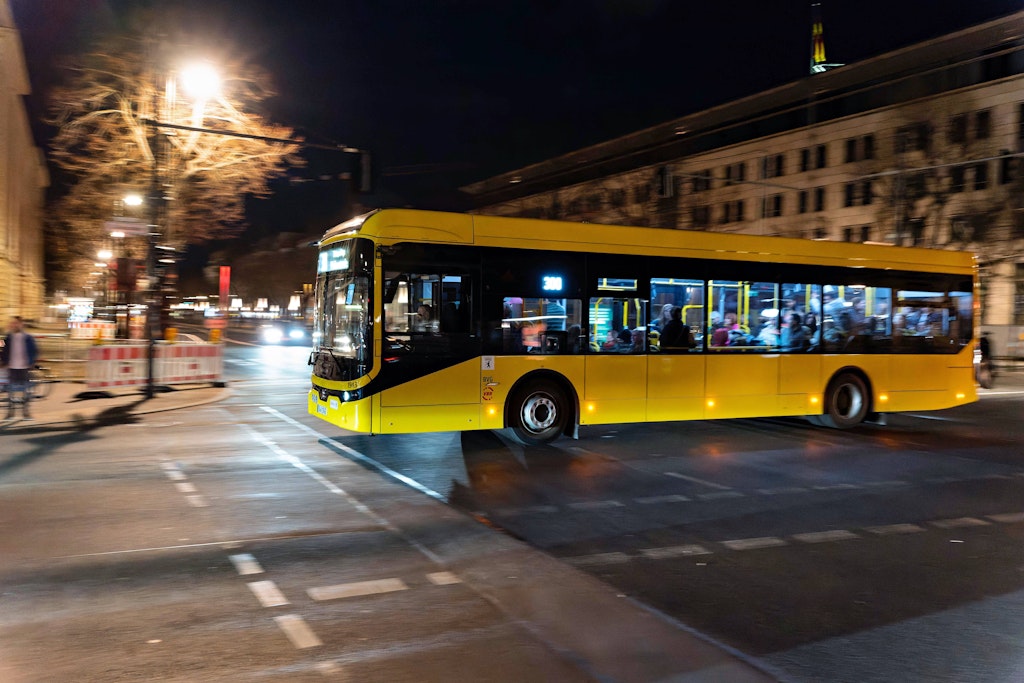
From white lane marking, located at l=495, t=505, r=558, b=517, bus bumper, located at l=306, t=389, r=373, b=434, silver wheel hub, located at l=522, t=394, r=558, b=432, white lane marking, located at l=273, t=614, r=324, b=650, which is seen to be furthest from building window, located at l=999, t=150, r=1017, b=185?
white lane marking, located at l=273, t=614, r=324, b=650

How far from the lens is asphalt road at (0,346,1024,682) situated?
14.9ft

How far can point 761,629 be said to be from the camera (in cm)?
495

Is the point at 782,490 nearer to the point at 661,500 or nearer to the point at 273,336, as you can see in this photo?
the point at 661,500

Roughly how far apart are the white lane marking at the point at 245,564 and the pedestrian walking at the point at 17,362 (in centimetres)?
1042

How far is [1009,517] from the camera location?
815 cm

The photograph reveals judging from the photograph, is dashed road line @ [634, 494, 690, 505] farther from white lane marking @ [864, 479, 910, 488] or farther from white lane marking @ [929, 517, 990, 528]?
white lane marking @ [864, 479, 910, 488]

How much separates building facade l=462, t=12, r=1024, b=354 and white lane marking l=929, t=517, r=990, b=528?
51.9ft

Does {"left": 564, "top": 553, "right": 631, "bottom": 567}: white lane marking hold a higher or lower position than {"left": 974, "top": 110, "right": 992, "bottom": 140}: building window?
lower

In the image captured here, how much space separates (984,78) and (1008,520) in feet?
167

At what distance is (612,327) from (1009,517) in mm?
5647

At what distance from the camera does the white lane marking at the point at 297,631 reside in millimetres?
4555

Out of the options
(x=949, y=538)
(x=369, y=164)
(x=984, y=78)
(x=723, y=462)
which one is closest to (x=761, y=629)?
(x=949, y=538)

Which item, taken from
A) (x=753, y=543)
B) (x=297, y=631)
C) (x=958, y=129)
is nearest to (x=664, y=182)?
(x=753, y=543)

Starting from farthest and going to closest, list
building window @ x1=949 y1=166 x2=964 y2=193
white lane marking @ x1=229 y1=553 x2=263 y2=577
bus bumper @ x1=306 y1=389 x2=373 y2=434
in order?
building window @ x1=949 y1=166 x2=964 y2=193, bus bumper @ x1=306 y1=389 x2=373 y2=434, white lane marking @ x1=229 y1=553 x2=263 y2=577
